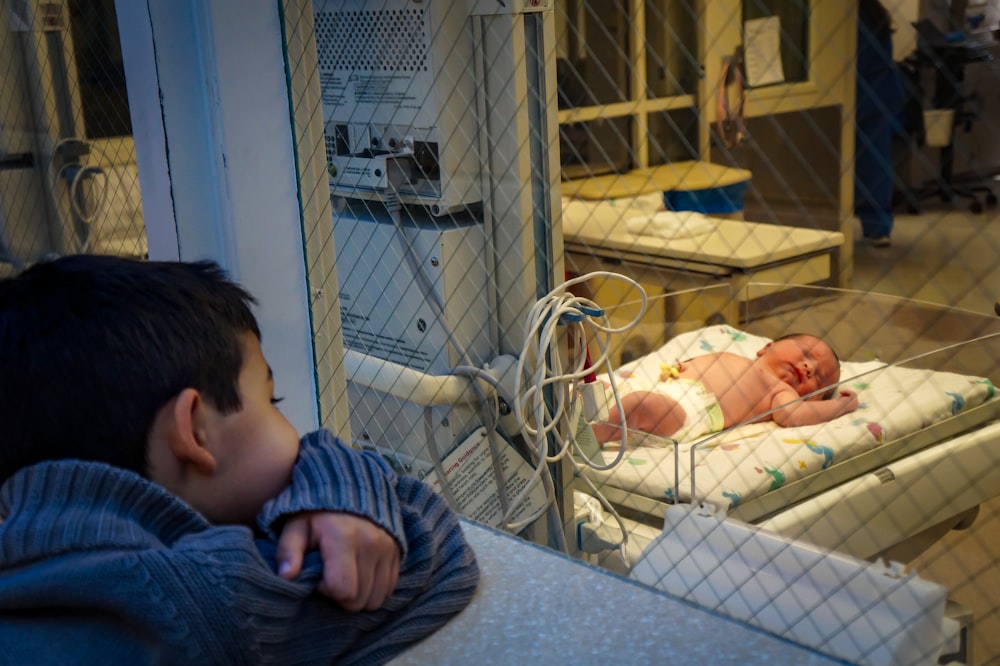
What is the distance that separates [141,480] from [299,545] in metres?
0.08

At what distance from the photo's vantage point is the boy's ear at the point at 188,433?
0.51 metres

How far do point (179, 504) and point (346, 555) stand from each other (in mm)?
82

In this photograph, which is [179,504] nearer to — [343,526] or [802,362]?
[343,526]

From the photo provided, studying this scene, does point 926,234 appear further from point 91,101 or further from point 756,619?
point 91,101

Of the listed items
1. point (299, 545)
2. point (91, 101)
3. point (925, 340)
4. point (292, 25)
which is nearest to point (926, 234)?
point (925, 340)

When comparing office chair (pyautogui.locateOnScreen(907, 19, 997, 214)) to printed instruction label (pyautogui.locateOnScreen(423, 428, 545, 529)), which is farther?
printed instruction label (pyautogui.locateOnScreen(423, 428, 545, 529))

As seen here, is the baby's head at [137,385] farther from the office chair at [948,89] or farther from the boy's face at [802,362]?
the boy's face at [802,362]

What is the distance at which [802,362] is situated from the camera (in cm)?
123

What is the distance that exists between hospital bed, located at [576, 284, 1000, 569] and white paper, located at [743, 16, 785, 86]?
170mm

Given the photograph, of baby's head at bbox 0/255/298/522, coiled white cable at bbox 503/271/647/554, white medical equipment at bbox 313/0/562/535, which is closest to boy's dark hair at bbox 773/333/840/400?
coiled white cable at bbox 503/271/647/554

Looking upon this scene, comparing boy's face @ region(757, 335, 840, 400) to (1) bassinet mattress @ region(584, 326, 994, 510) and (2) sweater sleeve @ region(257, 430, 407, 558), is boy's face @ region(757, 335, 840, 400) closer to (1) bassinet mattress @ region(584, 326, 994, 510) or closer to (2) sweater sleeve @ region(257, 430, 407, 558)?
(1) bassinet mattress @ region(584, 326, 994, 510)

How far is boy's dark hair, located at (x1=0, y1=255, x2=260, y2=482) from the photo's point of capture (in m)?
0.50

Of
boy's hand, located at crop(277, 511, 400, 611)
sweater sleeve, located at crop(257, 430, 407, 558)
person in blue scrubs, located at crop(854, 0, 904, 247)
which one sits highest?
person in blue scrubs, located at crop(854, 0, 904, 247)

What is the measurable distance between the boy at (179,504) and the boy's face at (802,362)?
65 centimetres
